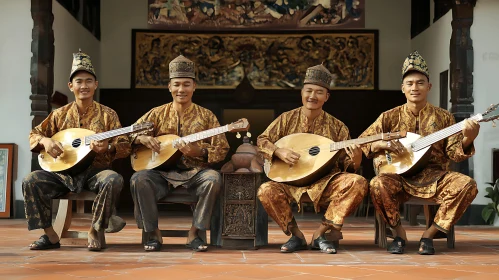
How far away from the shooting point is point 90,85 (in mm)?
4926

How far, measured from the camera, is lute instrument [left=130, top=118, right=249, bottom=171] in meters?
4.63

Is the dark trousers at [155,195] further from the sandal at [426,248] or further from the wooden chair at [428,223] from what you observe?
the sandal at [426,248]

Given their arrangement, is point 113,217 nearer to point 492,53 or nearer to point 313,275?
point 313,275

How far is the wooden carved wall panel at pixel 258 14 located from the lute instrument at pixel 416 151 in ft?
18.7

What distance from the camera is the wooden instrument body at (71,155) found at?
4664 mm

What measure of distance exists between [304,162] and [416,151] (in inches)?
28.7

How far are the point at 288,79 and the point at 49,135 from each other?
19.3ft

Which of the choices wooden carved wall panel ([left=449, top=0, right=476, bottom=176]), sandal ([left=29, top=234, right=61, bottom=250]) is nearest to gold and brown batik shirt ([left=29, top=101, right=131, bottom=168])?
sandal ([left=29, top=234, right=61, bottom=250])

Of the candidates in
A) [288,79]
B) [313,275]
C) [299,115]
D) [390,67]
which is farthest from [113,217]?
[390,67]

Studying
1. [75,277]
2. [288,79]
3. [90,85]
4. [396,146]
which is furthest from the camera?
[288,79]

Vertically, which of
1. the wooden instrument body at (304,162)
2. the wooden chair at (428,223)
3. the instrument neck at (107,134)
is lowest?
the wooden chair at (428,223)

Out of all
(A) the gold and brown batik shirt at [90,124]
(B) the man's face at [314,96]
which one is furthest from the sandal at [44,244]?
(B) the man's face at [314,96]

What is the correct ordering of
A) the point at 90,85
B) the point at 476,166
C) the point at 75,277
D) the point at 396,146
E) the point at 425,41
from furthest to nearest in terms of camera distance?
1. the point at 425,41
2. the point at 476,166
3. the point at 90,85
4. the point at 396,146
5. the point at 75,277

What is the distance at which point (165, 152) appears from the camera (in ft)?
15.6
